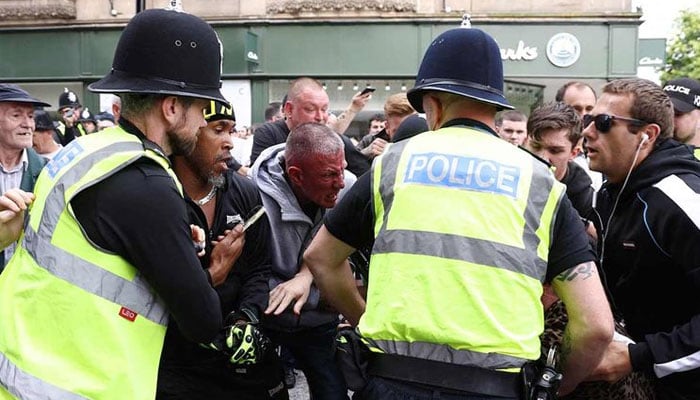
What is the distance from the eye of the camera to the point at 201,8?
18.5m

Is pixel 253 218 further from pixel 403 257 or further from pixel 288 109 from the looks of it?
pixel 288 109

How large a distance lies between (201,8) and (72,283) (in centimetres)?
1761

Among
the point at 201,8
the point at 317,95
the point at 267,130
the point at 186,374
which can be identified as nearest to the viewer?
the point at 186,374

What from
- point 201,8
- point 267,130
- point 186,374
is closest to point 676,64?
point 201,8

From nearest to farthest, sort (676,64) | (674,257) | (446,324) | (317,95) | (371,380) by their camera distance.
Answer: (446,324)
(371,380)
(674,257)
(317,95)
(676,64)

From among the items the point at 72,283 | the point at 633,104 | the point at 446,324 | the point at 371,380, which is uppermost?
the point at 633,104

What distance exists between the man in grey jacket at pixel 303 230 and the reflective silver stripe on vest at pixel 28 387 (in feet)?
4.60

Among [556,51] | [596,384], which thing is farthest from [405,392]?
[556,51]

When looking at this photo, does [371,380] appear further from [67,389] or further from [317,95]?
[317,95]

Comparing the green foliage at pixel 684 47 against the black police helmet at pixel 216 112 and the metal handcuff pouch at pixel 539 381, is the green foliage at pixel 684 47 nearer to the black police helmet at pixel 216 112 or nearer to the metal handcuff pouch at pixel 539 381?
the black police helmet at pixel 216 112

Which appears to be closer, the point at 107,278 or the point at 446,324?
the point at 107,278

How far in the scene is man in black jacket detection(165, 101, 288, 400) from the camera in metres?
2.93

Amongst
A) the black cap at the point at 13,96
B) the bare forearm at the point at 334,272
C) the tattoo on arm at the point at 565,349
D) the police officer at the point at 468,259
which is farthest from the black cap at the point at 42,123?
the tattoo on arm at the point at 565,349

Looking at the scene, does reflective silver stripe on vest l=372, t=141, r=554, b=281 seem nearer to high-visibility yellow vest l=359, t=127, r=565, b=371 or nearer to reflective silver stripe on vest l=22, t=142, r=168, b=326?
high-visibility yellow vest l=359, t=127, r=565, b=371
